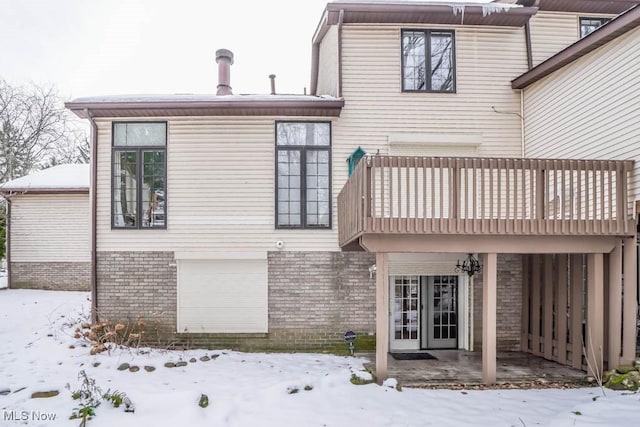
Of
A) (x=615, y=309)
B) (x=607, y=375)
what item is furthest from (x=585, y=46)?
(x=607, y=375)

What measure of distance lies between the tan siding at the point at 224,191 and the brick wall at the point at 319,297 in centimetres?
33

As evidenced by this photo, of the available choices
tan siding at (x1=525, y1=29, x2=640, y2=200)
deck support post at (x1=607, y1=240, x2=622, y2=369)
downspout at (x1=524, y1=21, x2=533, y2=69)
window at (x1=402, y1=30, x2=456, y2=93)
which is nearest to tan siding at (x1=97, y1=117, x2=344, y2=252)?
window at (x1=402, y1=30, x2=456, y2=93)

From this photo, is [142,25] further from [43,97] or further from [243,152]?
[243,152]

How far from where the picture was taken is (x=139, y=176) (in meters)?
8.41

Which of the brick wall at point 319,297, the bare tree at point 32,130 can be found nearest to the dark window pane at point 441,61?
the brick wall at point 319,297

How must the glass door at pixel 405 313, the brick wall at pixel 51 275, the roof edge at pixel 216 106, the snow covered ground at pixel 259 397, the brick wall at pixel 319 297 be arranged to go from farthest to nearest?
the brick wall at pixel 51 275
the glass door at pixel 405 313
the brick wall at pixel 319 297
the roof edge at pixel 216 106
the snow covered ground at pixel 259 397

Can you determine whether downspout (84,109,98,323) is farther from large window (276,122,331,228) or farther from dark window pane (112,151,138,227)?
large window (276,122,331,228)

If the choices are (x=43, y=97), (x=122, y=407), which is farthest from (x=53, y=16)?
(x=122, y=407)

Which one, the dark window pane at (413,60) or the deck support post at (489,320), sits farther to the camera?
the dark window pane at (413,60)

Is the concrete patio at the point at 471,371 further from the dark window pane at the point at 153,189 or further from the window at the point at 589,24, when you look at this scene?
the window at the point at 589,24

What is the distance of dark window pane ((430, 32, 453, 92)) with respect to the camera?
855cm

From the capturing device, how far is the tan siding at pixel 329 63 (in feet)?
28.0

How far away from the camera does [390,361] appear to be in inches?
300

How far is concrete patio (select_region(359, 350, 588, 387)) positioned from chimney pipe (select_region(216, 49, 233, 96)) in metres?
7.24
